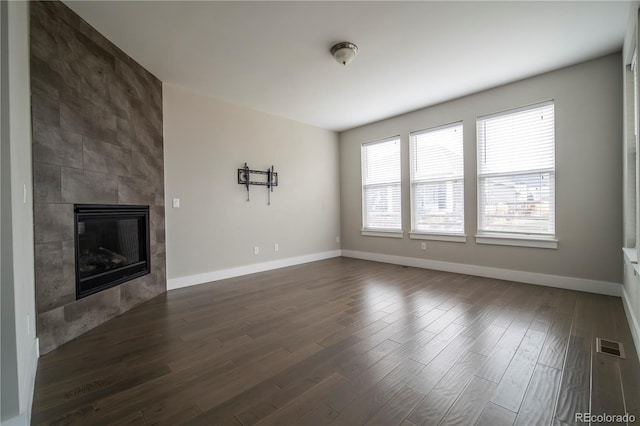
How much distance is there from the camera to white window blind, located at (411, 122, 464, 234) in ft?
14.3

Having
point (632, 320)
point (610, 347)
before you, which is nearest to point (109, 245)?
point (610, 347)

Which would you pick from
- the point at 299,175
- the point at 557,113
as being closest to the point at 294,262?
the point at 299,175

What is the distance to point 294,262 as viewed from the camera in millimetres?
5191

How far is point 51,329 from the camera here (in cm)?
214

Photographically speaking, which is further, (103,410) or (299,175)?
(299,175)

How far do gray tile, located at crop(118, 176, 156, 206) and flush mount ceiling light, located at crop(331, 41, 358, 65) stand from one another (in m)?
2.65

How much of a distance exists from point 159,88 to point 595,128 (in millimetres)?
5378

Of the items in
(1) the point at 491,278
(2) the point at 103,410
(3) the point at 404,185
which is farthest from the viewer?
(3) the point at 404,185

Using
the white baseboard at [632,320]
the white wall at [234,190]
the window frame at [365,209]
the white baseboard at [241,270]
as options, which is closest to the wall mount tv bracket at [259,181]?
the white wall at [234,190]

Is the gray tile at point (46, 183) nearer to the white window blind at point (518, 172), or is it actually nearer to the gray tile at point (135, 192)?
the gray tile at point (135, 192)

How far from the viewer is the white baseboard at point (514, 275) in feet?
10.3

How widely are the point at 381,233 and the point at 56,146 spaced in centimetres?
472

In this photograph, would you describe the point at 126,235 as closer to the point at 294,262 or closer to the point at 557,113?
the point at 294,262

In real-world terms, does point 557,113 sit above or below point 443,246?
above
